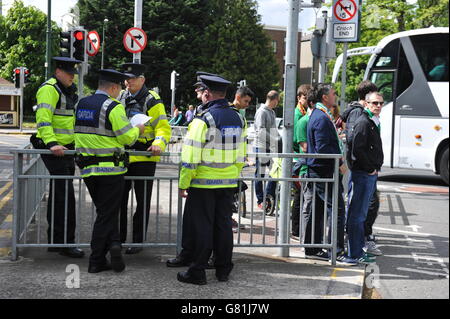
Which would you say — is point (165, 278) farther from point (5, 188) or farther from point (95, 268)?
point (5, 188)

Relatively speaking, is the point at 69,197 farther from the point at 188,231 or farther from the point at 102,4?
the point at 102,4

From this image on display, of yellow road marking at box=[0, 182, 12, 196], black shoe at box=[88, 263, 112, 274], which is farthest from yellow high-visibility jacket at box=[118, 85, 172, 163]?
yellow road marking at box=[0, 182, 12, 196]

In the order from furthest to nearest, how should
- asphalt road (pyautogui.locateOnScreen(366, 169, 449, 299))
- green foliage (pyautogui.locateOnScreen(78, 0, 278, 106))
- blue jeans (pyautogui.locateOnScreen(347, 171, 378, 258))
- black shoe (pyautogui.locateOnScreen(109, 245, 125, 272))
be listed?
green foliage (pyautogui.locateOnScreen(78, 0, 278, 106)) → blue jeans (pyautogui.locateOnScreen(347, 171, 378, 258)) → black shoe (pyautogui.locateOnScreen(109, 245, 125, 272)) → asphalt road (pyautogui.locateOnScreen(366, 169, 449, 299))

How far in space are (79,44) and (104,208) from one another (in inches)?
285

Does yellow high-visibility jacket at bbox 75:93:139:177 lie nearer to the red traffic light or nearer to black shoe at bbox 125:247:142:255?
black shoe at bbox 125:247:142:255

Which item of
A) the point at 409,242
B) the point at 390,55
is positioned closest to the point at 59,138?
the point at 409,242

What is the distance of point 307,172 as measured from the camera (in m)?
5.72

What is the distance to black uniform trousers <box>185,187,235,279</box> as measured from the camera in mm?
4637

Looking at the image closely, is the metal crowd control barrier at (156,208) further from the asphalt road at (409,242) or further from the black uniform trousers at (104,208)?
the asphalt road at (409,242)

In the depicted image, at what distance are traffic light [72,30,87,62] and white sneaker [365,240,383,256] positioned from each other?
7.30 metres

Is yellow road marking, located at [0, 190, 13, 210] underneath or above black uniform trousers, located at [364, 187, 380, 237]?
underneath

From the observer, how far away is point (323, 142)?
5680mm

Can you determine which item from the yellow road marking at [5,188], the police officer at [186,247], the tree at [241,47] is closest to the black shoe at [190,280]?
the police officer at [186,247]

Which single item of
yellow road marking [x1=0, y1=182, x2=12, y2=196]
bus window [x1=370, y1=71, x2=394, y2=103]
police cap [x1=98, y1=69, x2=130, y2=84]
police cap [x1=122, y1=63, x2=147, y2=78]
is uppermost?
bus window [x1=370, y1=71, x2=394, y2=103]
